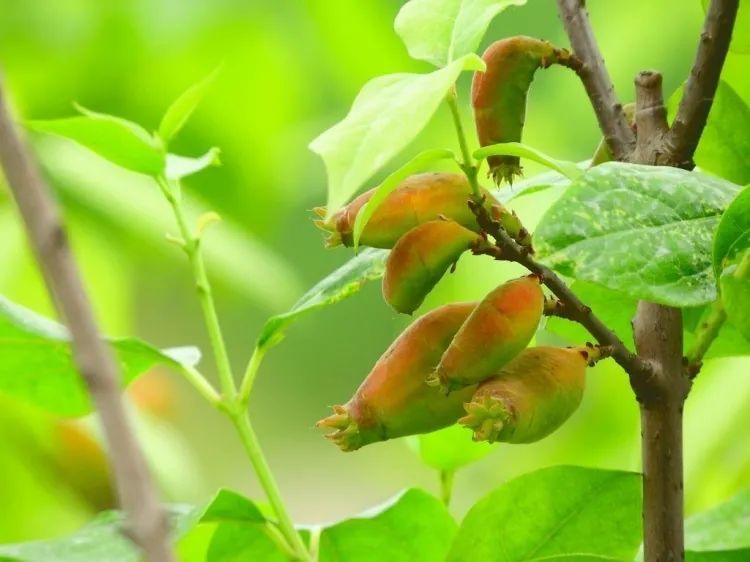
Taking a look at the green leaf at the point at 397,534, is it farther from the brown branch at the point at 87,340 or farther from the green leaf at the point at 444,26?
the brown branch at the point at 87,340

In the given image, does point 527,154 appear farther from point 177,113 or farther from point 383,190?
point 177,113

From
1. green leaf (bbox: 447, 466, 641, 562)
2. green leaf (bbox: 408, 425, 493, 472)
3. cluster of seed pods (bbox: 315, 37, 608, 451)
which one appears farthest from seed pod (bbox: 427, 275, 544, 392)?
green leaf (bbox: 408, 425, 493, 472)

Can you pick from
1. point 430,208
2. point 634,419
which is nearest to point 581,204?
point 430,208

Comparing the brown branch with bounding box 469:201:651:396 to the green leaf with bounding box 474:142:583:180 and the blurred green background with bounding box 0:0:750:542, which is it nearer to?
the green leaf with bounding box 474:142:583:180

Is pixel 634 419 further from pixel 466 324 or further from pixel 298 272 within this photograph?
pixel 298 272

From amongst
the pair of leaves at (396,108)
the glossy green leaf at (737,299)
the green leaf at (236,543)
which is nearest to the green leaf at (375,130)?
the pair of leaves at (396,108)
